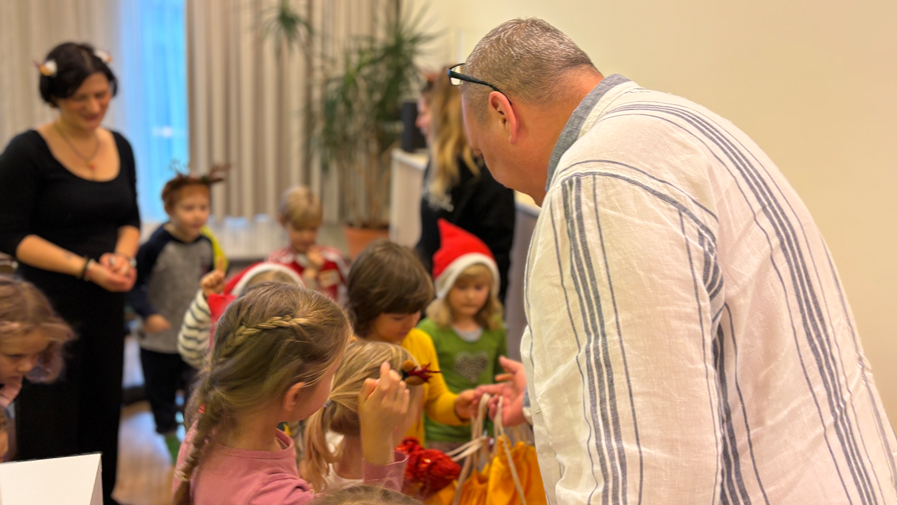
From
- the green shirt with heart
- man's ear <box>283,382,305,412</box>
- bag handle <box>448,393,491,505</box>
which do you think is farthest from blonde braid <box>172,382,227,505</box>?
the green shirt with heart

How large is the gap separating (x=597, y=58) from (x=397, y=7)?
3097mm

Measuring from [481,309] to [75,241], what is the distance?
135cm

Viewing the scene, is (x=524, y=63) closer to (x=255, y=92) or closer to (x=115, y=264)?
(x=115, y=264)

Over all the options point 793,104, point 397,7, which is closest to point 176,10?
point 397,7

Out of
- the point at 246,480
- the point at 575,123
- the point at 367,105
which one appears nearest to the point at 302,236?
the point at 246,480

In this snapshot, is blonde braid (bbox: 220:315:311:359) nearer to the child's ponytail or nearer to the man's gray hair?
the child's ponytail

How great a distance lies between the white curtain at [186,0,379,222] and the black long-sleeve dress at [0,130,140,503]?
3169mm

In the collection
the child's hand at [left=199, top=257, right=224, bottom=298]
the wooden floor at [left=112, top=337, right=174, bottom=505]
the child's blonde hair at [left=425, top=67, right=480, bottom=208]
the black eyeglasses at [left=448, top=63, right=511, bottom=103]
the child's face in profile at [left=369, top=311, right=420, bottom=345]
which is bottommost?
the wooden floor at [left=112, top=337, right=174, bottom=505]

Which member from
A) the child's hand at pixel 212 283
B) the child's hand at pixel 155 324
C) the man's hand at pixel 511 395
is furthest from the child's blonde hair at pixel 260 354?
the child's hand at pixel 155 324

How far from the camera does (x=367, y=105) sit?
5.40 metres

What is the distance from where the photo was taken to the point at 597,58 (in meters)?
3.10

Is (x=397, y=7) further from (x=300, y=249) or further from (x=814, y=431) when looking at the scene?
(x=814, y=431)

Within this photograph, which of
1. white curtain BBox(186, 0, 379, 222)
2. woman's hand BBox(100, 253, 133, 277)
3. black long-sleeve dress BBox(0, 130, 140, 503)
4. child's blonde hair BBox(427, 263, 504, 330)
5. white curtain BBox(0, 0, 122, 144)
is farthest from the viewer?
→ white curtain BBox(186, 0, 379, 222)

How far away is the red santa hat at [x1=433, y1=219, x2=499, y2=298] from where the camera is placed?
2.36m
